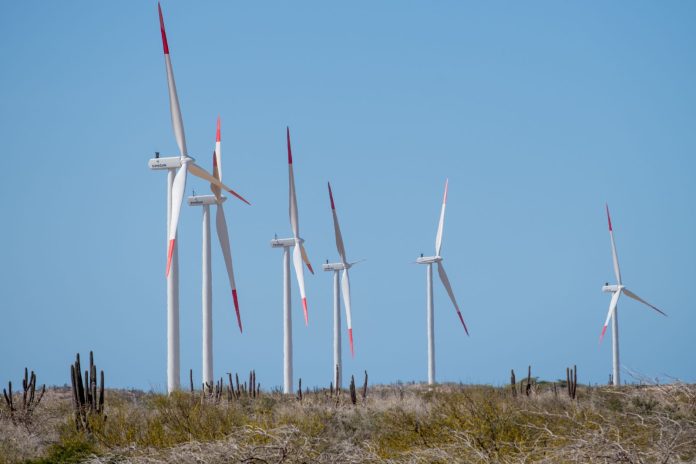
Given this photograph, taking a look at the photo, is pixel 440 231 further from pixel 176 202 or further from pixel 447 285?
pixel 176 202

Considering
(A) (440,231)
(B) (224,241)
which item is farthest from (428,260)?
(B) (224,241)

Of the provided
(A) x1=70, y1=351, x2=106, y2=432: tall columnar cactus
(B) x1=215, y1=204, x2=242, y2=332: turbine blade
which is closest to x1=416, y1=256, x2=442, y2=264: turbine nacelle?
(B) x1=215, y1=204, x2=242, y2=332: turbine blade

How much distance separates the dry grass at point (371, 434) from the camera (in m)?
21.8

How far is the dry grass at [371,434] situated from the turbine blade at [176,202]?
584 centimetres

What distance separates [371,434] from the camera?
1182 inches

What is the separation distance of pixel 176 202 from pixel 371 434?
15.5 metres

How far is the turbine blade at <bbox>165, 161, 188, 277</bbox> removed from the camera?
3997 centimetres

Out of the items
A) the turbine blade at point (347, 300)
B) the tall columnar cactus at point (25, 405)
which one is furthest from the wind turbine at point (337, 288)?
the tall columnar cactus at point (25, 405)

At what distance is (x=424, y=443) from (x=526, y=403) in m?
7.35

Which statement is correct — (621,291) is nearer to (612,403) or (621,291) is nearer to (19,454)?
(612,403)

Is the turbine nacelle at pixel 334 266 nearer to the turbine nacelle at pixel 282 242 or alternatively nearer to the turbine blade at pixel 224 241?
the turbine nacelle at pixel 282 242

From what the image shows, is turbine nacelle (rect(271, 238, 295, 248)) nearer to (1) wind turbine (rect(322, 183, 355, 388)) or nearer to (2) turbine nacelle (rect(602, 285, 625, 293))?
(1) wind turbine (rect(322, 183, 355, 388))

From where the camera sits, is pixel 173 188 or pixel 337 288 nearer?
pixel 173 188

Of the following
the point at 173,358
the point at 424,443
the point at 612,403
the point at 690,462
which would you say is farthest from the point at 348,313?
the point at 690,462
